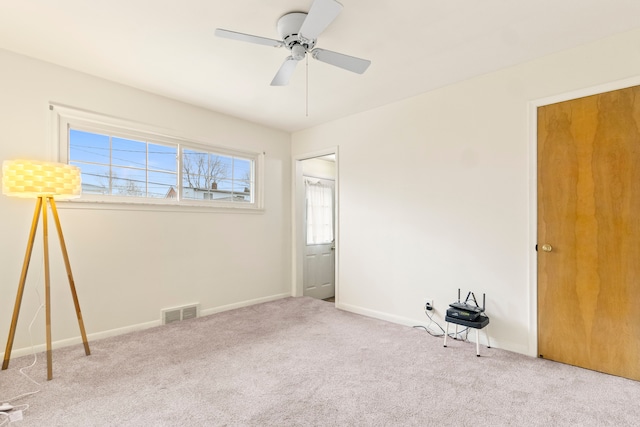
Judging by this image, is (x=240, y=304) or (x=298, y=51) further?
(x=240, y=304)

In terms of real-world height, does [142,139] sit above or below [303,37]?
below

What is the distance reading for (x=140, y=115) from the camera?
3.36 m

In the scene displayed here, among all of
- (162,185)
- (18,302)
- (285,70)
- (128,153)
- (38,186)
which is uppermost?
(285,70)

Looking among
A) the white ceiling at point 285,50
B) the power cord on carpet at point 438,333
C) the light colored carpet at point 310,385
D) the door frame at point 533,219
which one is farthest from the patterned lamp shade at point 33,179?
the door frame at point 533,219

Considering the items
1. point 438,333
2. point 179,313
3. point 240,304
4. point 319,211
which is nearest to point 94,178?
point 179,313

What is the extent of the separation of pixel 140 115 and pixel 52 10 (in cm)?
131

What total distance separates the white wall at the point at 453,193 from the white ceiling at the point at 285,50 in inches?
8.9

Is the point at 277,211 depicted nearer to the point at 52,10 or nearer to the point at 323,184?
the point at 323,184

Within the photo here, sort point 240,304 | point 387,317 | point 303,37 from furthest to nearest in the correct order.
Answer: point 240,304 < point 387,317 < point 303,37

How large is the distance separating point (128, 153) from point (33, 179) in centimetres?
117

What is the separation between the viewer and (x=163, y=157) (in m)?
3.63

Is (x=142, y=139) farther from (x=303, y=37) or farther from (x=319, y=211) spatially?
(x=319, y=211)

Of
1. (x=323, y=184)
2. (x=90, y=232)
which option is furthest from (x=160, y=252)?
(x=323, y=184)

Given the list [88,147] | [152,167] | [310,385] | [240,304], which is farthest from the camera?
[240,304]
